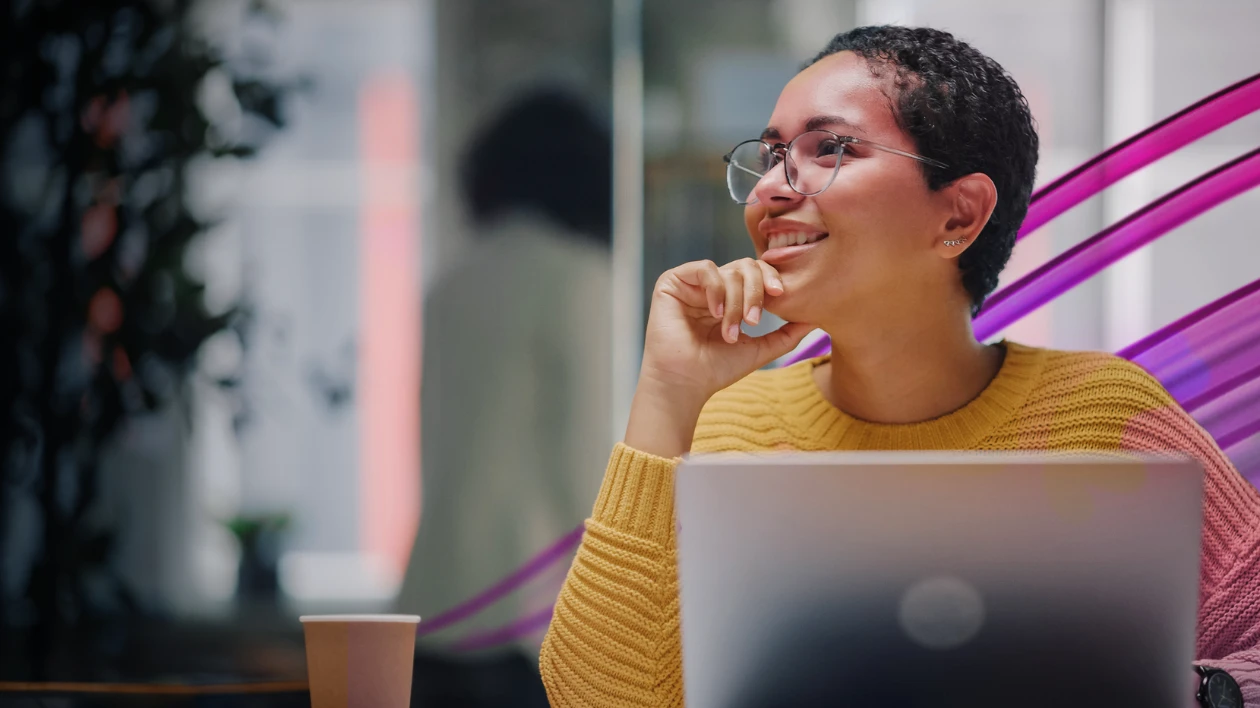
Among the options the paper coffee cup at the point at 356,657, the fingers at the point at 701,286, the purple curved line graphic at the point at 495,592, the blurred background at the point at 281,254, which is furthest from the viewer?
the blurred background at the point at 281,254

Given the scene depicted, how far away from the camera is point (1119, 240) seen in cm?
167

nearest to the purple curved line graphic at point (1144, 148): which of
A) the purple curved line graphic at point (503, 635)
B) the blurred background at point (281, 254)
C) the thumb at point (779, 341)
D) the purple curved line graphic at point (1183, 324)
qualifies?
the purple curved line graphic at point (1183, 324)

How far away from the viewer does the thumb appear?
48.6 inches

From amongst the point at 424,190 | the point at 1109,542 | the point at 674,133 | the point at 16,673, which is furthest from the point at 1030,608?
the point at 16,673

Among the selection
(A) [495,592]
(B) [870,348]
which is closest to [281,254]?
(A) [495,592]

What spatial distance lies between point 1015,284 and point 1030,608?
1.20m

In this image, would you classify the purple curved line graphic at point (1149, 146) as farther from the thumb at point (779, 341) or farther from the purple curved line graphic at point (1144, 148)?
the thumb at point (779, 341)

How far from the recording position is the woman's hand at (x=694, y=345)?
114cm

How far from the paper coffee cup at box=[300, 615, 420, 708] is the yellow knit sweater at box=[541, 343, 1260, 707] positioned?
0.29m

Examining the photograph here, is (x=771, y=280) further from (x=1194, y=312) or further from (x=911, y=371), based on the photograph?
(x=1194, y=312)

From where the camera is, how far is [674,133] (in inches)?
99.0

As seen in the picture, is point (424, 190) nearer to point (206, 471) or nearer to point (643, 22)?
point (643, 22)

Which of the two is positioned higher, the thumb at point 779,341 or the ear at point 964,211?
the ear at point 964,211

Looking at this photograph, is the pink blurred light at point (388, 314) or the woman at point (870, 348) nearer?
the woman at point (870, 348)
